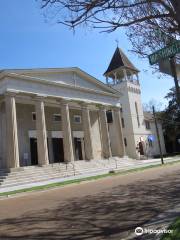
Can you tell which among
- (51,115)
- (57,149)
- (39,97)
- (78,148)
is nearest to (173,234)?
(39,97)

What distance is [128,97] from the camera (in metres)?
53.6

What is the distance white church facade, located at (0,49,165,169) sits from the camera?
31.7 meters

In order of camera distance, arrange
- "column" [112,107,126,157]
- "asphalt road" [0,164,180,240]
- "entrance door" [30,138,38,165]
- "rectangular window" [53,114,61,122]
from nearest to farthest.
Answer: "asphalt road" [0,164,180,240] → "entrance door" [30,138,38,165] → "rectangular window" [53,114,61,122] → "column" [112,107,126,157]

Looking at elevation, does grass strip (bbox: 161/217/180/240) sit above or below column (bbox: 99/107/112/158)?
below

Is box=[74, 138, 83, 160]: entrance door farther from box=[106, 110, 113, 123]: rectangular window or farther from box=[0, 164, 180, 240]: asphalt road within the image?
box=[0, 164, 180, 240]: asphalt road

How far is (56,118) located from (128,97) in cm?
1686

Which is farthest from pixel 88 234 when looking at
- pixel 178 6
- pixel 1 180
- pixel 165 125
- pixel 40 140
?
pixel 165 125

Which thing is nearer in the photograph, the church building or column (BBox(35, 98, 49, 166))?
column (BBox(35, 98, 49, 166))

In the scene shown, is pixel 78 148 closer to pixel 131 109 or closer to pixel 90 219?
pixel 131 109

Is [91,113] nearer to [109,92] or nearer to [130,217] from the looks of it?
[109,92]

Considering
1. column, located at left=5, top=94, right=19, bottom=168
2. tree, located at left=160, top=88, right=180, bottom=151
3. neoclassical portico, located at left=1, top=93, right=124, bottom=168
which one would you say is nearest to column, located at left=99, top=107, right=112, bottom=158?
neoclassical portico, located at left=1, top=93, right=124, bottom=168

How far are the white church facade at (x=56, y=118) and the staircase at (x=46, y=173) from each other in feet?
3.83

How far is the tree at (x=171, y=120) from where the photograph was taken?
64250 millimetres

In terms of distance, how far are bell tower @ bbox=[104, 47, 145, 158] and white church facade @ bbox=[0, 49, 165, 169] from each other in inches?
6.3
